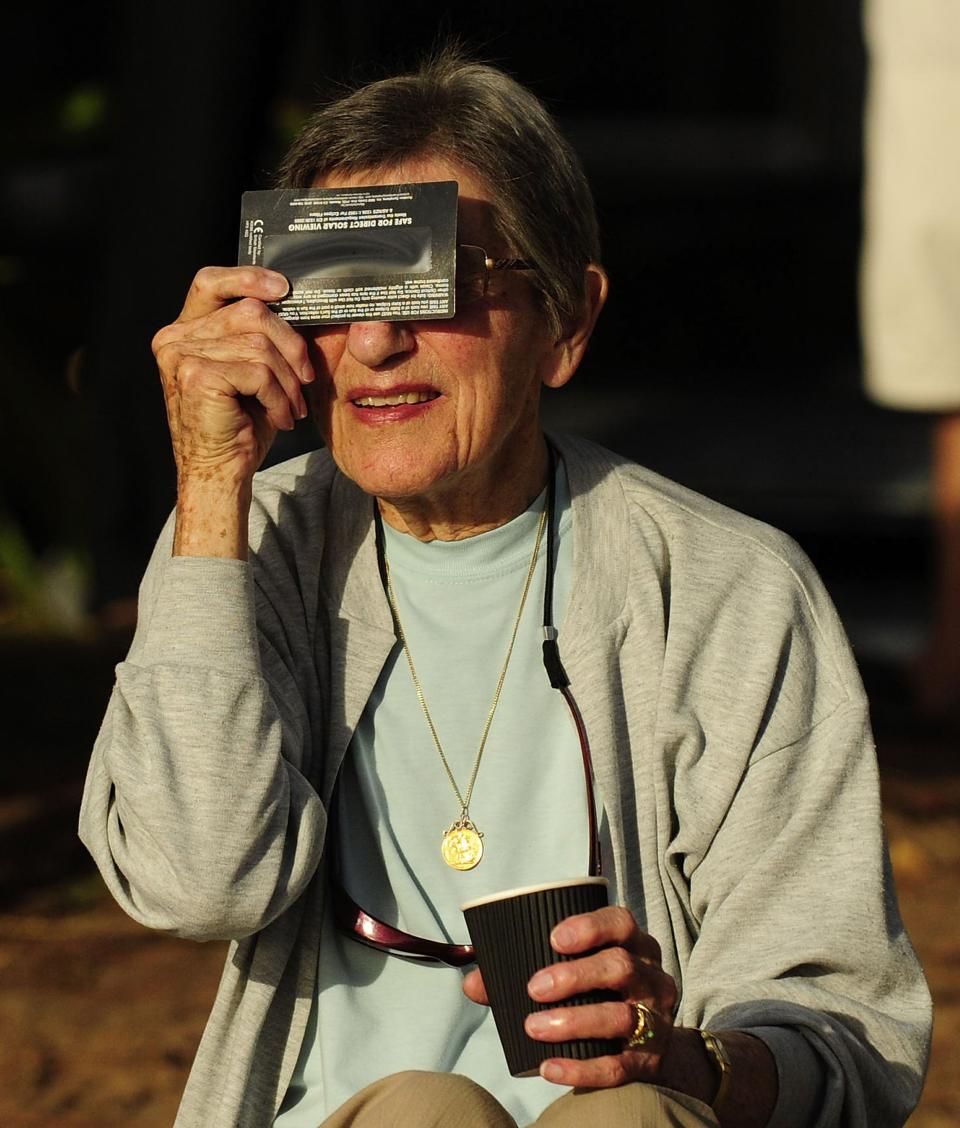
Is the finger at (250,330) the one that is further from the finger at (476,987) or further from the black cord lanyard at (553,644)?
the finger at (476,987)

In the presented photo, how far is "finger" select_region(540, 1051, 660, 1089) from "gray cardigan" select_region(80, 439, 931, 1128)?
0.89ft

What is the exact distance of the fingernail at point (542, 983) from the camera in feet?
6.14

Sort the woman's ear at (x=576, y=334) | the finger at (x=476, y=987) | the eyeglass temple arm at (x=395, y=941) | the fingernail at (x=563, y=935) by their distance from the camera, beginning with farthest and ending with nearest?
the woman's ear at (x=576, y=334) → the eyeglass temple arm at (x=395, y=941) → the finger at (x=476, y=987) → the fingernail at (x=563, y=935)

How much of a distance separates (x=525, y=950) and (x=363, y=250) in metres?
0.98

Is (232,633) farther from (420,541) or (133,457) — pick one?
(133,457)

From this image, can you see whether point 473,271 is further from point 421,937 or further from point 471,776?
point 421,937

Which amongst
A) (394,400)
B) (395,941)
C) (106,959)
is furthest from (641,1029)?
(106,959)

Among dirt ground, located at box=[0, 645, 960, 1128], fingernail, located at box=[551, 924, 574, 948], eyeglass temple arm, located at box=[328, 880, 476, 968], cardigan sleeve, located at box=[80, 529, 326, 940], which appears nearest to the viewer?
fingernail, located at box=[551, 924, 574, 948]

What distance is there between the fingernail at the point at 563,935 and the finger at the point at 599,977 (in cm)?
3

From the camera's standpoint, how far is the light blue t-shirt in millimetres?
2330

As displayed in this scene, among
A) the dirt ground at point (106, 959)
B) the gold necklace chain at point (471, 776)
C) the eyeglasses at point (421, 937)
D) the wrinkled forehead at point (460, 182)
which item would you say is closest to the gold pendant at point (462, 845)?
the gold necklace chain at point (471, 776)

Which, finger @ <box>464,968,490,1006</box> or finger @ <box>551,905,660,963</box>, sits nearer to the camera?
finger @ <box>551,905,660,963</box>

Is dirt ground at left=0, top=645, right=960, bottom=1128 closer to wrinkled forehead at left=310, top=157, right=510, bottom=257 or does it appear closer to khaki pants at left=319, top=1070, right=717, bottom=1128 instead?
khaki pants at left=319, top=1070, right=717, bottom=1128

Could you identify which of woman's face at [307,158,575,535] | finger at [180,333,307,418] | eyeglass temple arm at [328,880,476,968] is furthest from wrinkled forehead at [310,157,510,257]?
eyeglass temple arm at [328,880,476,968]
